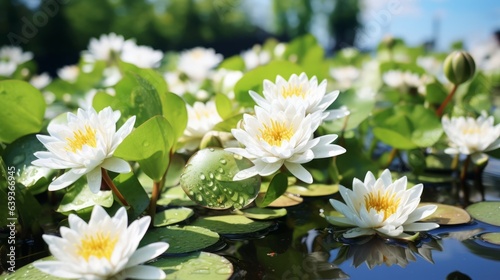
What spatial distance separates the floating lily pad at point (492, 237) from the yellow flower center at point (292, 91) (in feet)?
1.44

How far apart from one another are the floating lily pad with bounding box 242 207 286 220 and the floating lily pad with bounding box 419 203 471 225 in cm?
30

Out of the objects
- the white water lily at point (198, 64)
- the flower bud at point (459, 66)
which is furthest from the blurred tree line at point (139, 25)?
the flower bud at point (459, 66)

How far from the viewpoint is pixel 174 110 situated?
2.89 feet

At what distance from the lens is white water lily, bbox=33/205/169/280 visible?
558 millimetres

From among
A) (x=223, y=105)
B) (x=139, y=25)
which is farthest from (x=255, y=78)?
(x=139, y=25)

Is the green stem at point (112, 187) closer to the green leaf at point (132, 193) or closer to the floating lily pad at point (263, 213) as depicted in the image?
the green leaf at point (132, 193)

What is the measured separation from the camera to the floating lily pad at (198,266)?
65cm

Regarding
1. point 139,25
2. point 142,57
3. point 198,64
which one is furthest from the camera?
point 139,25

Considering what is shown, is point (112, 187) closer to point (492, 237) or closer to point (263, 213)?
point (263, 213)

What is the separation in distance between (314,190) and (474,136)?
17.0 inches

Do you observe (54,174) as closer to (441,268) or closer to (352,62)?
(441,268)

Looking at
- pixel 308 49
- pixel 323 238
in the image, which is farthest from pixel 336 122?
pixel 308 49

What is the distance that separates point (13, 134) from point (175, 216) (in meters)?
0.44

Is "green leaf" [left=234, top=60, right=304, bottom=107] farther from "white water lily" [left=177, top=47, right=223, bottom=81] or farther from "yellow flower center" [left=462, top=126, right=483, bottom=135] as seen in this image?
"white water lily" [left=177, top=47, right=223, bottom=81]
